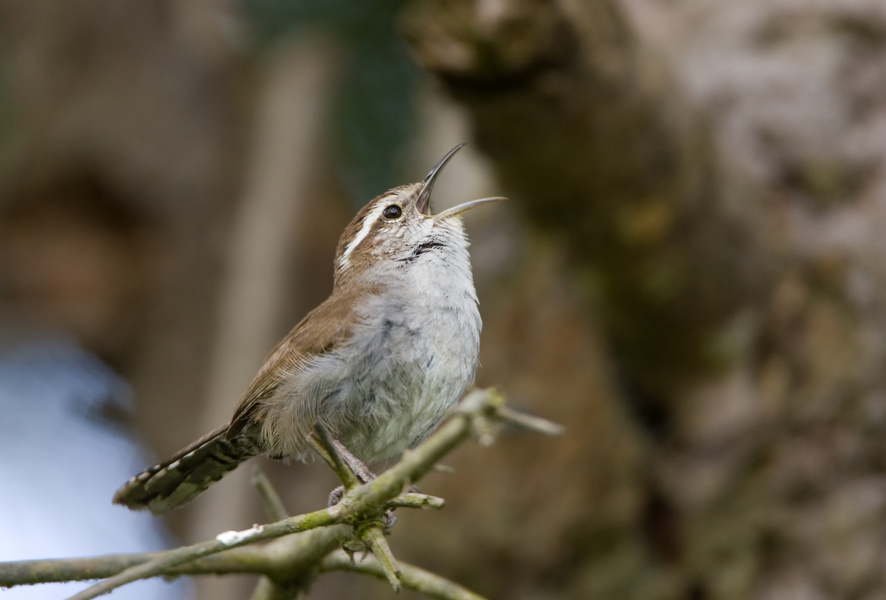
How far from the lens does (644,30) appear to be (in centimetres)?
358

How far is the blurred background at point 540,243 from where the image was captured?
142 inches

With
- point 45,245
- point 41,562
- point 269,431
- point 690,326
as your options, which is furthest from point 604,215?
point 45,245

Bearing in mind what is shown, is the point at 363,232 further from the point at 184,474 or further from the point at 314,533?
the point at 314,533

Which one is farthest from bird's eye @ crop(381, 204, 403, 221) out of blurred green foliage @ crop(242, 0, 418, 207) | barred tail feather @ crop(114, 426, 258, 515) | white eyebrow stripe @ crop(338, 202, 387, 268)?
blurred green foliage @ crop(242, 0, 418, 207)

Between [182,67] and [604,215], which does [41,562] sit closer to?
[604,215]

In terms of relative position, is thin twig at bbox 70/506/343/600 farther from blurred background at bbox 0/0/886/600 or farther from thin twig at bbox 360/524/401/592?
blurred background at bbox 0/0/886/600

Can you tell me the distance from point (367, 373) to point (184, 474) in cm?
70

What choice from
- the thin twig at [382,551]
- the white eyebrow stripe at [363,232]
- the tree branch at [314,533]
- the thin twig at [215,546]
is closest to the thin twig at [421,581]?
the tree branch at [314,533]

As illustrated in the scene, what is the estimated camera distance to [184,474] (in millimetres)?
2641

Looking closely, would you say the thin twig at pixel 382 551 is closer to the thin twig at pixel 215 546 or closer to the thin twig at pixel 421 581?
the thin twig at pixel 215 546

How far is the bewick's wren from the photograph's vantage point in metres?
2.33

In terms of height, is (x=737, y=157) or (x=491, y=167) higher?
(x=737, y=157)

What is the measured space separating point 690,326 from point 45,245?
6.02 metres

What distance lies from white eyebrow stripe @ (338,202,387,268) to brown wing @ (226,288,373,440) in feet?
1.32
